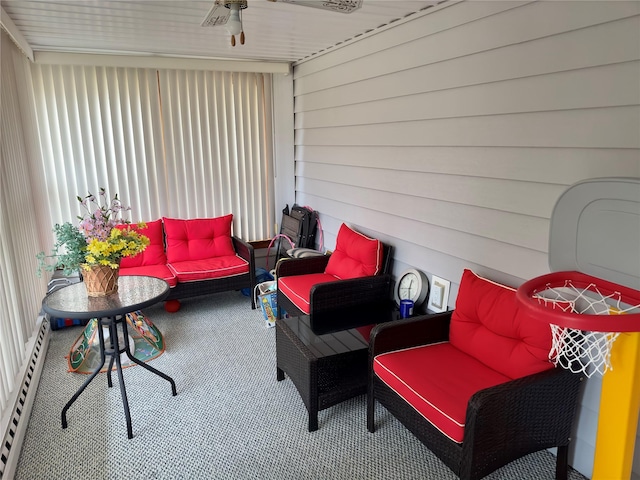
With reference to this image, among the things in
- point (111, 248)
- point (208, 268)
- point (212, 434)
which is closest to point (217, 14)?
point (111, 248)

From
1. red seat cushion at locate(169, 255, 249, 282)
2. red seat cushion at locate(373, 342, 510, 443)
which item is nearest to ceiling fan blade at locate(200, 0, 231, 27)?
red seat cushion at locate(373, 342, 510, 443)

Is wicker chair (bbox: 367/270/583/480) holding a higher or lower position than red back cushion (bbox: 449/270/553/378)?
lower

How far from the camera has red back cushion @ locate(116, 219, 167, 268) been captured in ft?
13.2

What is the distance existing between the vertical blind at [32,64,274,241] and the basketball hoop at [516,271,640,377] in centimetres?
363

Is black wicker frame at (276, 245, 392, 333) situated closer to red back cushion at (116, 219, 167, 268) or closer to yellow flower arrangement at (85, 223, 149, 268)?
yellow flower arrangement at (85, 223, 149, 268)

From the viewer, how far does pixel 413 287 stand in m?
3.00

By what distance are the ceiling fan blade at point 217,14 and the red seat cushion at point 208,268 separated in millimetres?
2258

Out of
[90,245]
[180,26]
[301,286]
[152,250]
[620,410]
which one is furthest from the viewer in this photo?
[152,250]

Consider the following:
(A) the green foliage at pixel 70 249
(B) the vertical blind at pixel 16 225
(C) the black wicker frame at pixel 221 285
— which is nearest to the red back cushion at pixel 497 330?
(A) the green foliage at pixel 70 249

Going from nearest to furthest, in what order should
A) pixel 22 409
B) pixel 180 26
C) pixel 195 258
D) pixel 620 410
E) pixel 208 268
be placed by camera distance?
1. pixel 620 410
2. pixel 22 409
3. pixel 180 26
4. pixel 208 268
5. pixel 195 258

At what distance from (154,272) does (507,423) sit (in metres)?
3.15

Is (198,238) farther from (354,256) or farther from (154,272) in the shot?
(354,256)

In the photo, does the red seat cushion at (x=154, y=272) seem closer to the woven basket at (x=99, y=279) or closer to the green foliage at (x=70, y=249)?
the woven basket at (x=99, y=279)

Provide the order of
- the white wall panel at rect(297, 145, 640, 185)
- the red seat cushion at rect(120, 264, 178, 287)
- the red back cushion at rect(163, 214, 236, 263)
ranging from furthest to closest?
the red back cushion at rect(163, 214, 236, 263), the red seat cushion at rect(120, 264, 178, 287), the white wall panel at rect(297, 145, 640, 185)
